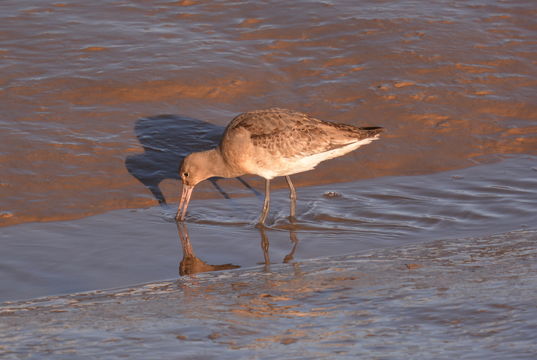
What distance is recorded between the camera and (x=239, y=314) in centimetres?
624

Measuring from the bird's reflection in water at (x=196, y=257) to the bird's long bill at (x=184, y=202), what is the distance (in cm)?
27

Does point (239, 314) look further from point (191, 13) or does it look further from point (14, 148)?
point (191, 13)

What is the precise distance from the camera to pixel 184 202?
9.30 meters

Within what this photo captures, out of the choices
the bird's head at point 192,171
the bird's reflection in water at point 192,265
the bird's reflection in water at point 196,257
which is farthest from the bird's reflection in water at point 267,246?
the bird's head at point 192,171

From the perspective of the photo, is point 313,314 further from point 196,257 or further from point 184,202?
point 184,202

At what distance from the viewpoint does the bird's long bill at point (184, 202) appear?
9.00 m

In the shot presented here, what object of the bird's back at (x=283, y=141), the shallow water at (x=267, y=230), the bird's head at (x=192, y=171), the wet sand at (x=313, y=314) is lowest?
the shallow water at (x=267, y=230)

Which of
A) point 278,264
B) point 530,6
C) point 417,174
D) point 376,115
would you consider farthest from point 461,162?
point 530,6

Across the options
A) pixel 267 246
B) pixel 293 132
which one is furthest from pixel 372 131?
pixel 267 246

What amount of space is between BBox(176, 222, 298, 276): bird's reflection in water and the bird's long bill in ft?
0.87

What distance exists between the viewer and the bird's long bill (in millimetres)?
9000

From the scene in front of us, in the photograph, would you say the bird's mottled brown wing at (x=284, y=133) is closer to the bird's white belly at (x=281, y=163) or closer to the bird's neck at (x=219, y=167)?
the bird's white belly at (x=281, y=163)

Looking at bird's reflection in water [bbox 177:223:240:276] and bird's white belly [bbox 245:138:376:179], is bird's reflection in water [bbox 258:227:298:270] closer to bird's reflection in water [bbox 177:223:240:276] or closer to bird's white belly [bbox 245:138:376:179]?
bird's reflection in water [bbox 177:223:240:276]

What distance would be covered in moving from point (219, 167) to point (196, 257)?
1.66 meters
